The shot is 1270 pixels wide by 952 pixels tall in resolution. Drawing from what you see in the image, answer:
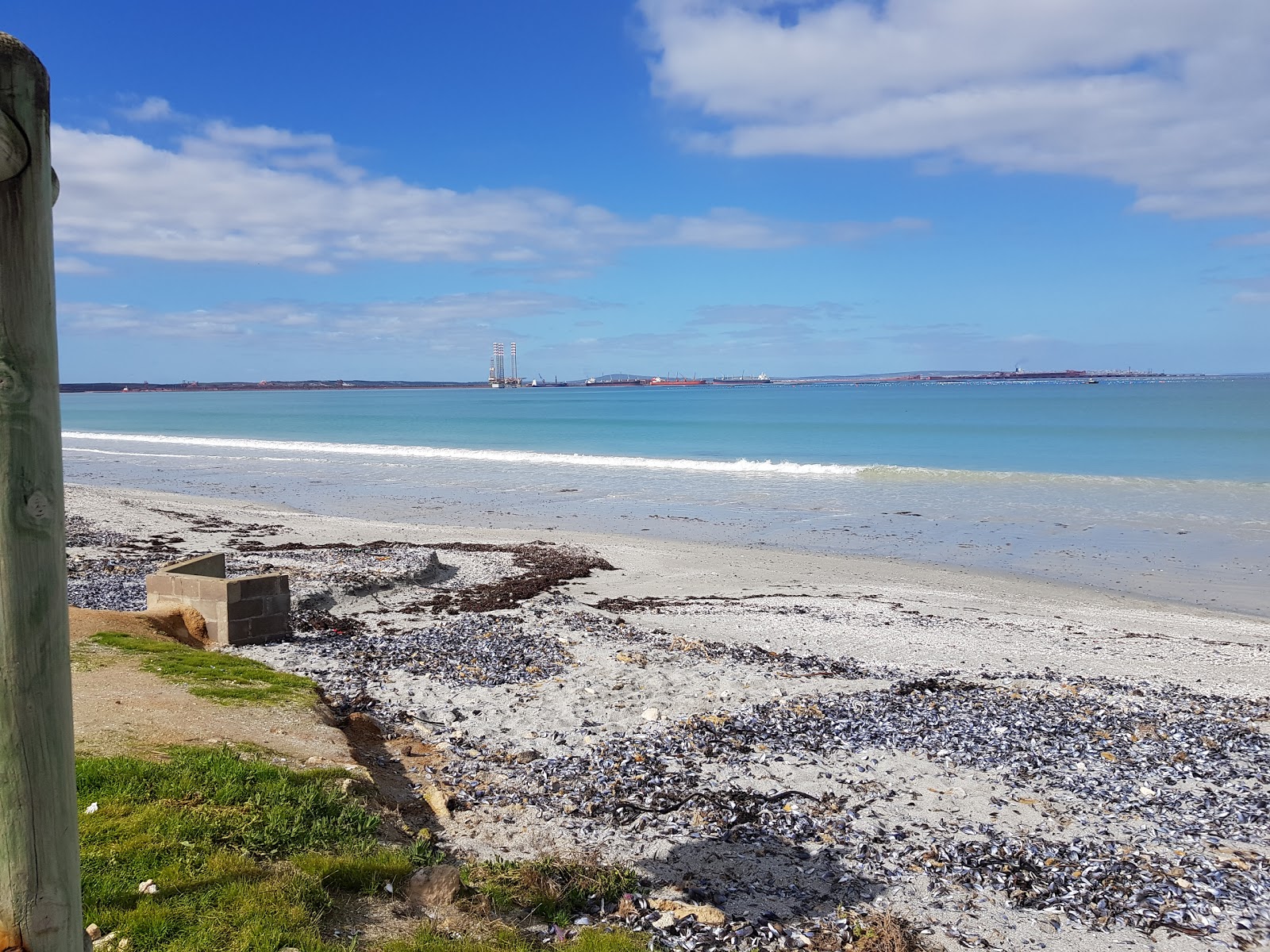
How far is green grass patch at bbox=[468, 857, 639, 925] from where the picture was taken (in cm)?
504

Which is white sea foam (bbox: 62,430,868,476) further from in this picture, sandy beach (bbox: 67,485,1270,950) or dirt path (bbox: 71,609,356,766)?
dirt path (bbox: 71,609,356,766)

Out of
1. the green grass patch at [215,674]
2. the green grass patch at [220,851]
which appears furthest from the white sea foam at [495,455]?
the green grass patch at [220,851]

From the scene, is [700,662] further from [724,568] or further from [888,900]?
[724,568]

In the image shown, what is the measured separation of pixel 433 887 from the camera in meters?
4.86

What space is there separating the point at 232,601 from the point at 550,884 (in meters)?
7.15

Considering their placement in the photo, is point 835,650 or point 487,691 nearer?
point 487,691

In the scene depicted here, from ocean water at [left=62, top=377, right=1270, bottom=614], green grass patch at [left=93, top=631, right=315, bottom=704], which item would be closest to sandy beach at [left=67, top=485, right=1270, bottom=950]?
green grass patch at [left=93, top=631, right=315, bottom=704]

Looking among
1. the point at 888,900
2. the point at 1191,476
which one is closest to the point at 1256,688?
the point at 888,900

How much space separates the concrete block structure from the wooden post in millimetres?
9016

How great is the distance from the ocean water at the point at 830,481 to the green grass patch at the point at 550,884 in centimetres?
1501

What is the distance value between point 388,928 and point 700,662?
263 inches

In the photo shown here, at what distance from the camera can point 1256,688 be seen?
10.5 m

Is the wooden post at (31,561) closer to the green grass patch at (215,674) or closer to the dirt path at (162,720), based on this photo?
the dirt path at (162,720)

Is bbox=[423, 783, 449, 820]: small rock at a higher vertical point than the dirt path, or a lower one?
lower
